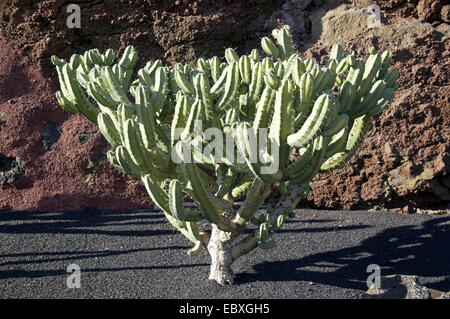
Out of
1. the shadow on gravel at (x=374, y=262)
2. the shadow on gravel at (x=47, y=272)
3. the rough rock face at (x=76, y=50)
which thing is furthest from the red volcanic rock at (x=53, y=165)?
the shadow on gravel at (x=374, y=262)

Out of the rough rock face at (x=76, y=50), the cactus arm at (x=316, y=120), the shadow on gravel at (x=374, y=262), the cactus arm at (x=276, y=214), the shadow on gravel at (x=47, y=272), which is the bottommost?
the shadow on gravel at (x=374, y=262)

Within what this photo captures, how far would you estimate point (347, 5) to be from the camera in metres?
6.94

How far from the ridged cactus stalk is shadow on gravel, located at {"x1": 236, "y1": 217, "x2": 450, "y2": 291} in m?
0.44

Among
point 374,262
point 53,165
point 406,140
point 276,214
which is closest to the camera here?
point 276,214

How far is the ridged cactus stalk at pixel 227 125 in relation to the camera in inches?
143

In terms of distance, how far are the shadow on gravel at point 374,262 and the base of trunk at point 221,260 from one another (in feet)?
0.42

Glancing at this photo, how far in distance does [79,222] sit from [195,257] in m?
1.64

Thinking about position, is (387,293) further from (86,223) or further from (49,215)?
(49,215)

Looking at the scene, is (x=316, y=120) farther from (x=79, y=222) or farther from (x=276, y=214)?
(x=79, y=222)

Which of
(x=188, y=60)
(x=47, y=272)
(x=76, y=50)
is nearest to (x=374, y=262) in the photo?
(x=47, y=272)

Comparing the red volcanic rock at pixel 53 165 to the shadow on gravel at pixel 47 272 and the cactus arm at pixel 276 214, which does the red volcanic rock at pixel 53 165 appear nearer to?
the shadow on gravel at pixel 47 272

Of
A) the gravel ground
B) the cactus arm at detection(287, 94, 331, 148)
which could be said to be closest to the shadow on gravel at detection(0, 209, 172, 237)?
the gravel ground

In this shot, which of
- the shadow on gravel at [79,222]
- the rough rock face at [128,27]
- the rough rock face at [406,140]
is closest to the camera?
the shadow on gravel at [79,222]

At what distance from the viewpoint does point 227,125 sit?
158 inches
